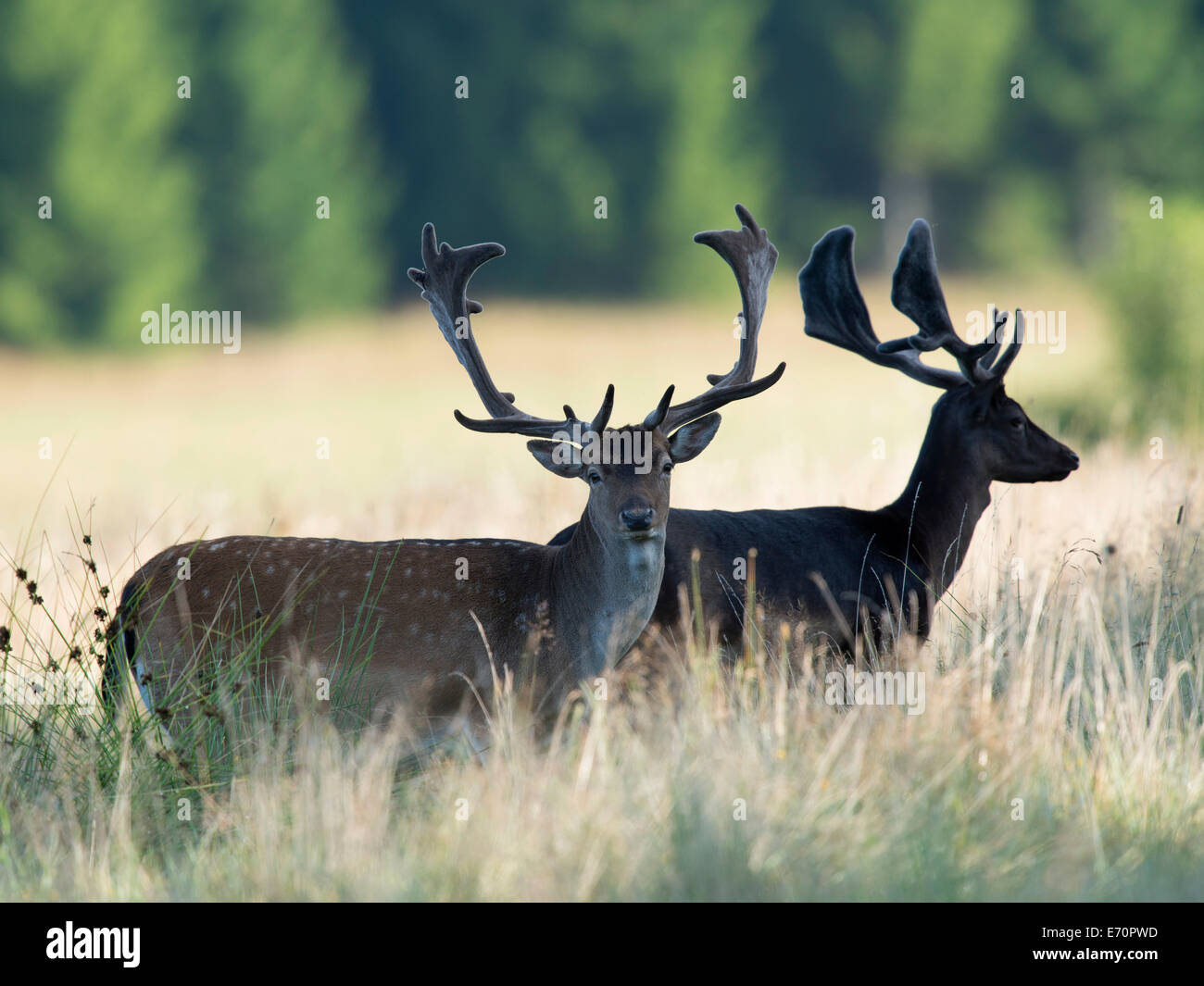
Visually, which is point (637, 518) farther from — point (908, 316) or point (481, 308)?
point (908, 316)

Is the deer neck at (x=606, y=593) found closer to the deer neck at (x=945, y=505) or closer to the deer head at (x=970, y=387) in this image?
the deer neck at (x=945, y=505)

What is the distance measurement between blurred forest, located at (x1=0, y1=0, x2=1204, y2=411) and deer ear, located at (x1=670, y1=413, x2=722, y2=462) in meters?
28.5

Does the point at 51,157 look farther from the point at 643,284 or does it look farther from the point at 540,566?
the point at 540,566

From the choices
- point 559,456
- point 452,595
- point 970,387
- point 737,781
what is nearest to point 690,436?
point 559,456

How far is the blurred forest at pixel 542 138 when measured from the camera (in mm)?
32344

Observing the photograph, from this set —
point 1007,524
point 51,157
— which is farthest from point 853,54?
point 1007,524

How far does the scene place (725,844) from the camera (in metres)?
4.01

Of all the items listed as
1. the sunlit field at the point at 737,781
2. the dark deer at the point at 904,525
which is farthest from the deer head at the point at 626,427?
the sunlit field at the point at 737,781

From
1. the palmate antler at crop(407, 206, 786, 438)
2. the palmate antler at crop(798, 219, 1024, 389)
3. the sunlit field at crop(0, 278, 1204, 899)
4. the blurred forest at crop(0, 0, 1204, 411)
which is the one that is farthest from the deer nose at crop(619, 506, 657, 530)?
the blurred forest at crop(0, 0, 1204, 411)

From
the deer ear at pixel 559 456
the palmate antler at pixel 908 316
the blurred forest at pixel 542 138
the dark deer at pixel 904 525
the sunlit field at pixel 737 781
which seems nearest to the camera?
the sunlit field at pixel 737 781

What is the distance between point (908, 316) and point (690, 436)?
1503 mm

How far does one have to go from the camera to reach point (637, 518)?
5285 mm

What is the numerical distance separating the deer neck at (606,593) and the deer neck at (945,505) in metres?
1.52

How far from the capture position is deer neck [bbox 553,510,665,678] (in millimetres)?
5566
